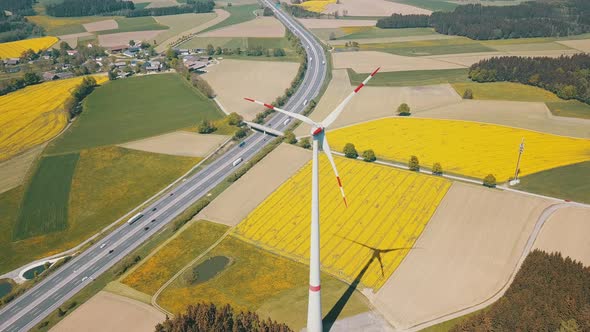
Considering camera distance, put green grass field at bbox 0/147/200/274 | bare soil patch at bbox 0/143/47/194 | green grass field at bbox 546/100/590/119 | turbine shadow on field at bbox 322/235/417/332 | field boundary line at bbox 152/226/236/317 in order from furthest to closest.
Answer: green grass field at bbox 546/100/590/119 < bare soil patch at bbox 0/143/47/194 < green grass field at bbox 0/147/200/274 < field boundary line at bbox 152/226/236/317 < turbine shadow on field at bbox 322/235/417/332

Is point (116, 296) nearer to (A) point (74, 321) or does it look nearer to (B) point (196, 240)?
(A) point (74, 321)

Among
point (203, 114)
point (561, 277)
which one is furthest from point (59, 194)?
point (561, 277)

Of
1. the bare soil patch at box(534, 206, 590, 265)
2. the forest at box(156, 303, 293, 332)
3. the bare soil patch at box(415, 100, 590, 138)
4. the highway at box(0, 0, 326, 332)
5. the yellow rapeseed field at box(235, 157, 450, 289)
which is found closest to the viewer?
the forest at box(156, 303, 293, 332)

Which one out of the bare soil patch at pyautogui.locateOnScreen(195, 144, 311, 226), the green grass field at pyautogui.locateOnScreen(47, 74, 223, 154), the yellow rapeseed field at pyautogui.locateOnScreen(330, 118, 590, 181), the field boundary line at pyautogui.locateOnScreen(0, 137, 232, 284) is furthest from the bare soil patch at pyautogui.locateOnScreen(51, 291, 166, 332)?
the yellow rapeseed field at pyautogui.locateOnScreen(330, 118, 590, 181)

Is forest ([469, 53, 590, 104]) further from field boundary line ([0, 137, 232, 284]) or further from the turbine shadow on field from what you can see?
field boundary line ([0, 137, 232, 284])

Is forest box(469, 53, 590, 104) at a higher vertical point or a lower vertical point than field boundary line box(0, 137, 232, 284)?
higher

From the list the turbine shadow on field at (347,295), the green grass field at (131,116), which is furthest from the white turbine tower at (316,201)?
the green grass field at (131,116)
